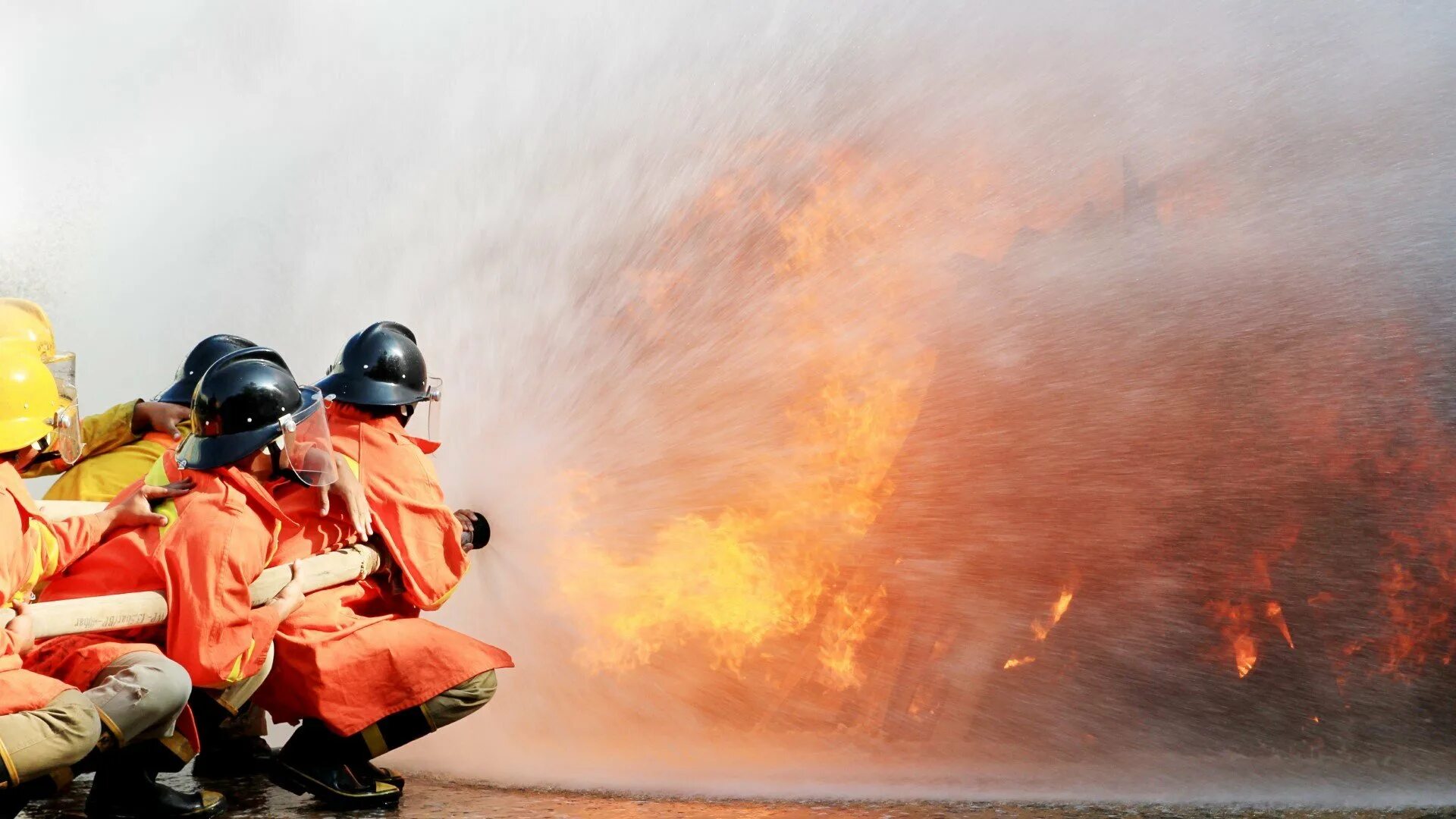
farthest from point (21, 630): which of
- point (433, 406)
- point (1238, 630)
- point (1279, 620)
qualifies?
point (1279, 620)

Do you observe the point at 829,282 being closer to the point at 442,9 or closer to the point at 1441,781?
the point at 1441,781

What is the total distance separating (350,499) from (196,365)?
3.74ft

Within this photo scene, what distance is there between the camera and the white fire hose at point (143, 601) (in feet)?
10.3

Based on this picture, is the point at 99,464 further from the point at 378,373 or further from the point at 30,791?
the point at 30,791

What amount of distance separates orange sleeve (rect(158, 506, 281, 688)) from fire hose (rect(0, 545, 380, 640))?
2.2 inches

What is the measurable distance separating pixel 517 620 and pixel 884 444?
1.77 m

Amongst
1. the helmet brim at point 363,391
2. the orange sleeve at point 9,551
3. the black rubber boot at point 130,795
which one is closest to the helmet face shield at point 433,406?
the helmet brim at point 363,391

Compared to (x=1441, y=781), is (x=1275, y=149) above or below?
above

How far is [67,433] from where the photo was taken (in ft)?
11.8

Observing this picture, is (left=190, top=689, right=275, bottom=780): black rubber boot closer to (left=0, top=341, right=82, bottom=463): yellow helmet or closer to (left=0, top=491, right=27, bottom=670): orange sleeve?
(left=0, top=341, right=82, bottom=463): yellow helmet

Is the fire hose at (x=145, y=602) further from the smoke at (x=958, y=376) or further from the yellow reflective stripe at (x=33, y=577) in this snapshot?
the smoke at (x=958, y=376)

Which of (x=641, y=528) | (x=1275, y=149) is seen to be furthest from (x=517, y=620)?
(x=1275, y=149)

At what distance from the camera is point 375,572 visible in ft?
14.3

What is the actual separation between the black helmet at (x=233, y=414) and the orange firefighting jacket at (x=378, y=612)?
1.28ft
